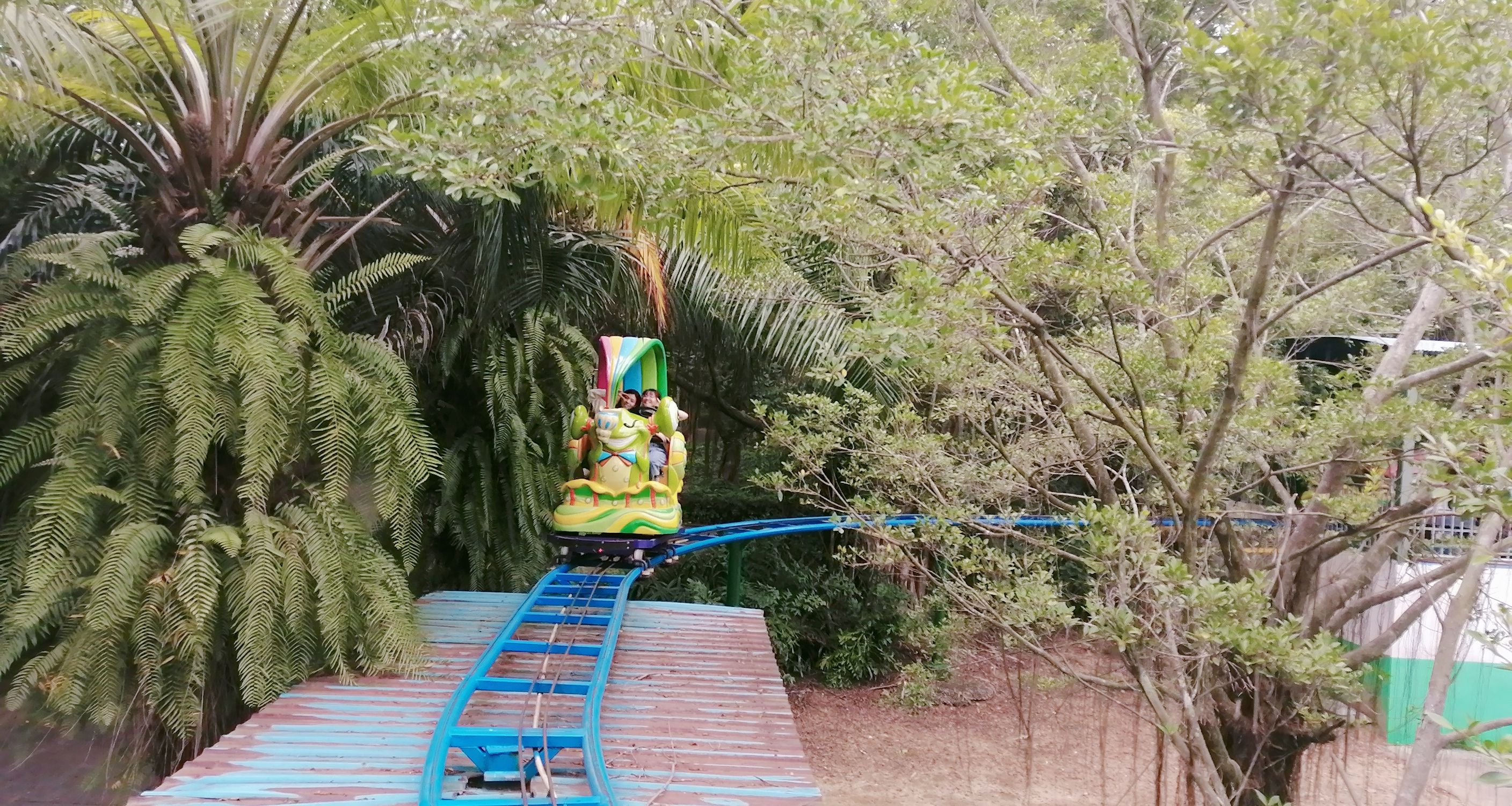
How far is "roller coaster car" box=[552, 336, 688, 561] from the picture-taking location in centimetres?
666

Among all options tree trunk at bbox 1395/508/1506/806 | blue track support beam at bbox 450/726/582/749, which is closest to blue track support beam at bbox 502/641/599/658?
blue track support beam at bbox 450/726/582/749

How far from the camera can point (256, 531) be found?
14.3 ft

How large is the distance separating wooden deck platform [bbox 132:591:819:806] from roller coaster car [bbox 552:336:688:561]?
1093 mm

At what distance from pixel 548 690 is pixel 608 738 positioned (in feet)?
1.75

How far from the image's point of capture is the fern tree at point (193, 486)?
4102 mm

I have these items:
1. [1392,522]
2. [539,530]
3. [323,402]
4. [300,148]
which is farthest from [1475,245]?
Answer: [539,530]

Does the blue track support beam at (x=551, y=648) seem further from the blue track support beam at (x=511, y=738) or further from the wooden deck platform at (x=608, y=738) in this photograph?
the blue track support beam at (x=511, y=738)

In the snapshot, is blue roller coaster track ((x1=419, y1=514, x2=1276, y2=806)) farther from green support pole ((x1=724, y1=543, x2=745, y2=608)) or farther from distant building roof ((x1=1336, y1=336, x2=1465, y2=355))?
green support pole ((x1=724, y1=543, x2=745, y2=608))

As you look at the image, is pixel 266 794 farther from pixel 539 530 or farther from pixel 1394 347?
pixel 1394 347

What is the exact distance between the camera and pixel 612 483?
6691 millimetres

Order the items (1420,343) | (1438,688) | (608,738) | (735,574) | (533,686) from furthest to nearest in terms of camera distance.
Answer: (735,574), (1420,343), (533,686), (608,738), (1438,688)

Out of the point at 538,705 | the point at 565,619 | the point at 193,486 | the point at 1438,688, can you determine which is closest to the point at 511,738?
the point at 538,705

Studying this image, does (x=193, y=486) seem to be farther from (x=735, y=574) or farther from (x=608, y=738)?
(x=735, y=574)

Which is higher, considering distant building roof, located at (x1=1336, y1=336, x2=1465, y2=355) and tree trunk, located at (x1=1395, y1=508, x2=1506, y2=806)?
distant building roof, located at (x1=1336, y1=336, x2=1465, y2=355)
